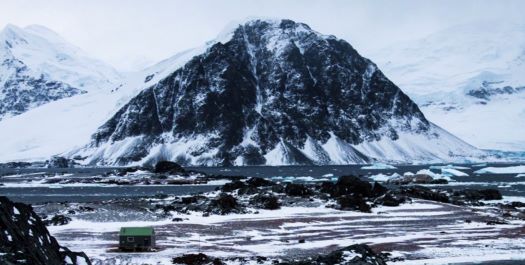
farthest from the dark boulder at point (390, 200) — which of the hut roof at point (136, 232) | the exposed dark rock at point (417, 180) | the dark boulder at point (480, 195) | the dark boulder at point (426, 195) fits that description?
the exposed dark rock at point (417, 180)

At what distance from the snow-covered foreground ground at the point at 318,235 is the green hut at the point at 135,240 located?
1029 mm

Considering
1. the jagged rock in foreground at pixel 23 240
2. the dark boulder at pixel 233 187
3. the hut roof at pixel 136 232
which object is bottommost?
the hut roof at pixel 136 232

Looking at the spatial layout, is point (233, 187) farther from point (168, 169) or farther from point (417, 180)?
point (168, 169)

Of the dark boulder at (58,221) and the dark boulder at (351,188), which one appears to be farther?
the dark boulder at (351,188)

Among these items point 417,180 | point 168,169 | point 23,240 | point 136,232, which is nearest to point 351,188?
point 417,180

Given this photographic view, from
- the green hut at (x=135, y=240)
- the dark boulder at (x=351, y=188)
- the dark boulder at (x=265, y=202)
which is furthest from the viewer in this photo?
the dark boulder at (x=351, y=188)

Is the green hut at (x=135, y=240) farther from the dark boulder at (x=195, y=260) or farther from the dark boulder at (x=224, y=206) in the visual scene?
the dark boulder at (x=224, y=206)

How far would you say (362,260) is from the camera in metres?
31.8

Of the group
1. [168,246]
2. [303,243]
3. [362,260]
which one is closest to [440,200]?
[303,243]

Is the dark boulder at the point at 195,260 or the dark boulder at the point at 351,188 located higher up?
the dark boulder at the point at 351,188

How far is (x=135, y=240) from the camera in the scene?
46250 mm

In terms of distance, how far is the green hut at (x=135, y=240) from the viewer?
4622cm

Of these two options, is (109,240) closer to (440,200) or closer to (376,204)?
(376,204)

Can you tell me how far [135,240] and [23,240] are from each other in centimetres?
3144
